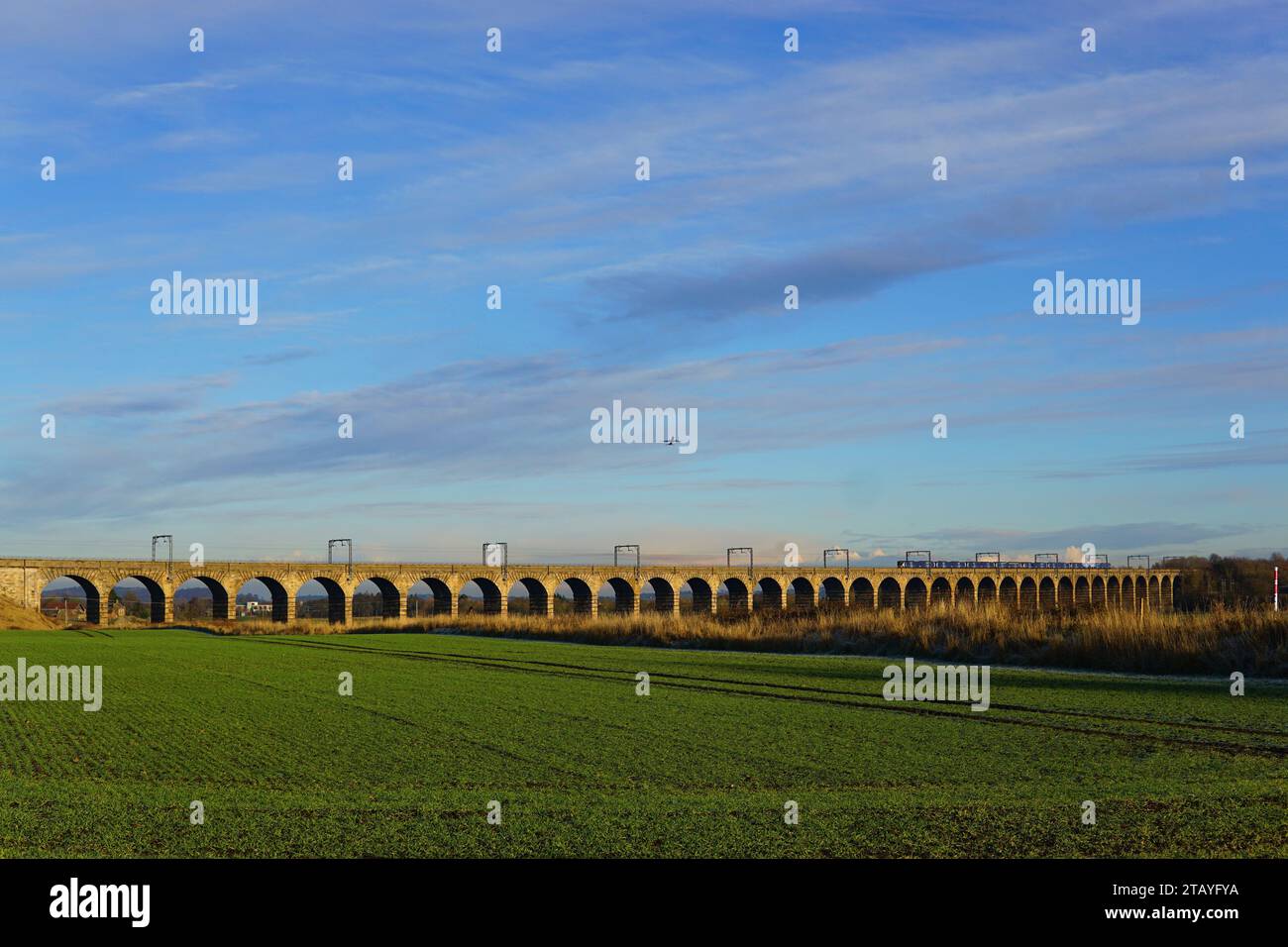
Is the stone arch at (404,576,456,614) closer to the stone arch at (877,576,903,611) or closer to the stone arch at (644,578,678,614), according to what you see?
the stone arch at (644,578,678,614)

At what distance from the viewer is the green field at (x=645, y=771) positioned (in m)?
6.30

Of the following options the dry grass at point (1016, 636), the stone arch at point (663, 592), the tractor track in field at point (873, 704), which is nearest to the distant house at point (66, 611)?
the stone arch at point (663, 592)

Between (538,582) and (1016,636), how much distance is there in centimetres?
6369

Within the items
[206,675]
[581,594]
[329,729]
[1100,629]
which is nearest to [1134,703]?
[1100,629]

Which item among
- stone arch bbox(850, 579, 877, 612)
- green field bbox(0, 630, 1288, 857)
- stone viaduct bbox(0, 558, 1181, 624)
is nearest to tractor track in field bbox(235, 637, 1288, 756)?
green field bbox(0, 630, 1288, 857)

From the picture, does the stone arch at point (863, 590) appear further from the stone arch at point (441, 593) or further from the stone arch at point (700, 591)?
the stone arch at point (441, 593)

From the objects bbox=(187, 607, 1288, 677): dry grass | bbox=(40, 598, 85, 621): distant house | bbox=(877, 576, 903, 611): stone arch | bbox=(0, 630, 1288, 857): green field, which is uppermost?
bbox=(0, 630, 1288, 857): green field

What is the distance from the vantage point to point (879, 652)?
78.5ft

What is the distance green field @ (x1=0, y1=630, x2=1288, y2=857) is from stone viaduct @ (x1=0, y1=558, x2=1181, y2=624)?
605 inches

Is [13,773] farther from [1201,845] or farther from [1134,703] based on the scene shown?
[1134,703]

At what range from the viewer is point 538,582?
83625 mm

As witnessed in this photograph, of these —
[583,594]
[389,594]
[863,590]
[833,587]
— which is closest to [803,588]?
[833,587]

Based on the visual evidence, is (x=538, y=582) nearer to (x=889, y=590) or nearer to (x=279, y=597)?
(x=279, y=597)

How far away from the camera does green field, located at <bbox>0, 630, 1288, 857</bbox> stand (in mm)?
6301
